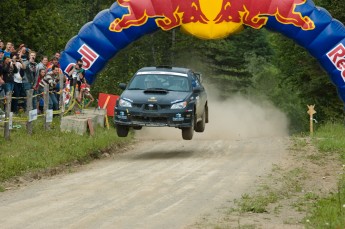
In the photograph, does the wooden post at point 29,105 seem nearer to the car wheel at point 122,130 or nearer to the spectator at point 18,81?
the spectator at point 18,81

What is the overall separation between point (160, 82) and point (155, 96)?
1.30m

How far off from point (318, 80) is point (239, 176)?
84.8 feet

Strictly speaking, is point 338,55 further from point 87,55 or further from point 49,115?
point 49,115

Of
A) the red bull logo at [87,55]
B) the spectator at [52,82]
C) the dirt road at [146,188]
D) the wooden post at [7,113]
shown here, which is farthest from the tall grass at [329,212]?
the red bull logo at [87,55]

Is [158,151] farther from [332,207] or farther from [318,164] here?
[332,207]

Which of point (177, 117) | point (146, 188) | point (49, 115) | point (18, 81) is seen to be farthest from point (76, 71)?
point (146, 188)

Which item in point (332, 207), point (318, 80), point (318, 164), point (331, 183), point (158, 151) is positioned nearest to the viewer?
point (332, 207)

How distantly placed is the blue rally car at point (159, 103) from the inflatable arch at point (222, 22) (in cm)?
309

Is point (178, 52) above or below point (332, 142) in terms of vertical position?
above

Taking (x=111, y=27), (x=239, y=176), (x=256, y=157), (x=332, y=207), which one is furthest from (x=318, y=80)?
(x=332, y=207)

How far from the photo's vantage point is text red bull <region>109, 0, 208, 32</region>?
992 inches

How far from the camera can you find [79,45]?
1017 inches

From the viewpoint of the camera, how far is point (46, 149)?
1988 cm

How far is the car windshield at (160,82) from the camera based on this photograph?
22.2m
